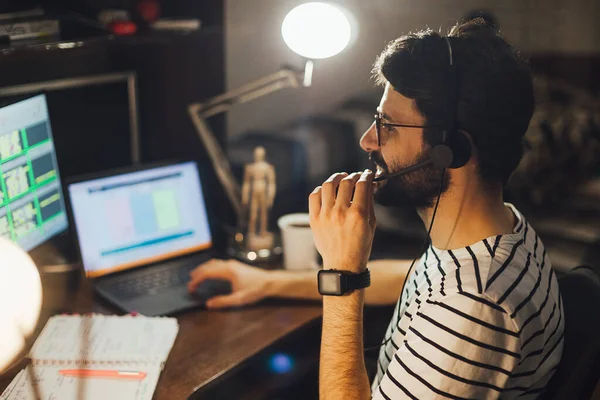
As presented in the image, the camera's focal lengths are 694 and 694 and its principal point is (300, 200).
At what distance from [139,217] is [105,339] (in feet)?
1.35

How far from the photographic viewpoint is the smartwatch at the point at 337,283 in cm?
121

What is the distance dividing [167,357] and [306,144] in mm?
1417

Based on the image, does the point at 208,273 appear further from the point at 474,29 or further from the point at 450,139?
the point at 474,29

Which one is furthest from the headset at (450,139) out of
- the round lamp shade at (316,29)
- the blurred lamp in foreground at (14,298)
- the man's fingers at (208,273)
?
the blurred lamp in foreground at (14,298)

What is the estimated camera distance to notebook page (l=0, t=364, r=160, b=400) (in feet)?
3.79

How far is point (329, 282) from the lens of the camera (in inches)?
47.8

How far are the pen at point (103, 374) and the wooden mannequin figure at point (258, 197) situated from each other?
24.7 inches

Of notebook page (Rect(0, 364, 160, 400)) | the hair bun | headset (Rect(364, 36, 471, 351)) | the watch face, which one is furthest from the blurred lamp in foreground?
the hair bun

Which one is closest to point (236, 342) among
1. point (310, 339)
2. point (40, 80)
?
point (310, 339)

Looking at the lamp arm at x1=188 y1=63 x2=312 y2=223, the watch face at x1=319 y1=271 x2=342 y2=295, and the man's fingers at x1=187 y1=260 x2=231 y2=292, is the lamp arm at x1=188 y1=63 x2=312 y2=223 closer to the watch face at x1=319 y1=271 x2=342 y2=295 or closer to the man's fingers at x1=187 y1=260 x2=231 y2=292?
the man's fingers at x1=187 y1=260 x2=231 y2=292

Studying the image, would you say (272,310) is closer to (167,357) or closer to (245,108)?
(167,357)

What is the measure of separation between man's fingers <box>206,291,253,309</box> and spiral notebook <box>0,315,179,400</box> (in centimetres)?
A: 12

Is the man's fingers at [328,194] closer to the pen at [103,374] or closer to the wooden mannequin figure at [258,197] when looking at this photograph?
the pen at [103,374]

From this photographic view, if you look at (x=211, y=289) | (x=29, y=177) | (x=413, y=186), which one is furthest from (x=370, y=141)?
(x=29, y=177)
